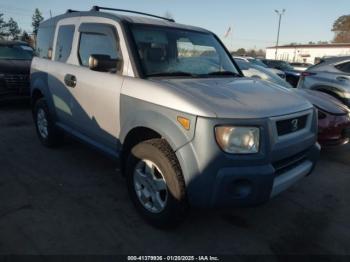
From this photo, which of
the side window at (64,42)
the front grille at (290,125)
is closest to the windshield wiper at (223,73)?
the front grille at (290,125)

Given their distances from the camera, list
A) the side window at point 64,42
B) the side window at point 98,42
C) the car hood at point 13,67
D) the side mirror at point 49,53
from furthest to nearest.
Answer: the car hood at point 13,67
the side mirror at point 49,53
the side window at point 64,42
the side window at point 98,42

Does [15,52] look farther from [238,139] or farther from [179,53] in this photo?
[238,139]

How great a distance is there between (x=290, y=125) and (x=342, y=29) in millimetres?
90930

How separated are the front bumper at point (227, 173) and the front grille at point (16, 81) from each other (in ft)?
21.1

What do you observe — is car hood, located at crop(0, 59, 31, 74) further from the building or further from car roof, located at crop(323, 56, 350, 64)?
the building

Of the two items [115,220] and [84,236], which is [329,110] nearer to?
[115,220]

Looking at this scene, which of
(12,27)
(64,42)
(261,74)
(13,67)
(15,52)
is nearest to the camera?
(64,42)

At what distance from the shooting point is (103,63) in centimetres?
323

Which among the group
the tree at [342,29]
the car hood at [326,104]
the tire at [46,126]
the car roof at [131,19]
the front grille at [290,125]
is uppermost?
the tree at [342,29]

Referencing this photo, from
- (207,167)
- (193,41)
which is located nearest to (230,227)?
(207,167)

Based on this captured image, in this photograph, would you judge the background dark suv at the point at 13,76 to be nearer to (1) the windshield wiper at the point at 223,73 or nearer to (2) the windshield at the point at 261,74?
(2) the windshield at the point at 261,74

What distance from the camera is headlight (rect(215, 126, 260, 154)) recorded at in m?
2.52

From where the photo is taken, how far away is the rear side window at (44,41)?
15.9 ft

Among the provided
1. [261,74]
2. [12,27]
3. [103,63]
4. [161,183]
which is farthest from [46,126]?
[12,27]
